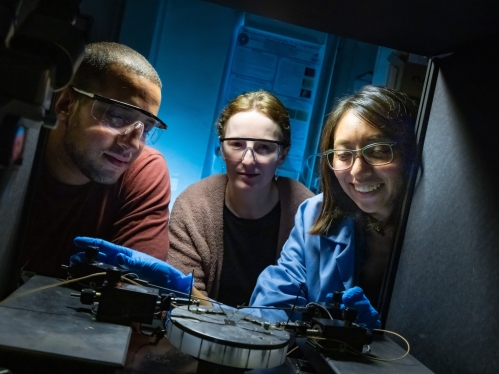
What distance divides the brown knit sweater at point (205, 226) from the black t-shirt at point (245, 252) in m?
0.02

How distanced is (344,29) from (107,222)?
0.86 m

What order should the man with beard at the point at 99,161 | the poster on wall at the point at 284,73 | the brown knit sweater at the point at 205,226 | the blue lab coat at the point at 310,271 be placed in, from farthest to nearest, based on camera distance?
the poster on wall at the point at 284,73 → the brown knit sweater at the point at 205,226 → the man with beard at the point at 99,161 → the blue lab coat at the point at 310,271

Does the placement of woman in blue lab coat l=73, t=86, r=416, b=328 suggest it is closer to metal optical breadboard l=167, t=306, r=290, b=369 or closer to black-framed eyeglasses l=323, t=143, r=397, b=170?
black-framed eyeglasses l=323, t=143, r=397, b=170

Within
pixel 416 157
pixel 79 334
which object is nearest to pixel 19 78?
pixel 79 334

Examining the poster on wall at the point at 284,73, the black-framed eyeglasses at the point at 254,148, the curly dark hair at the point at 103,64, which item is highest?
the poster on wall at the point at 284,73

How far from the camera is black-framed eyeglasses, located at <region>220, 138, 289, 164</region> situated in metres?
1.75

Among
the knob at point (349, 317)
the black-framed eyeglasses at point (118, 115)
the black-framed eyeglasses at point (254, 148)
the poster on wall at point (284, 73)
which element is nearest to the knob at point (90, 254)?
the knob at point (349, 317)

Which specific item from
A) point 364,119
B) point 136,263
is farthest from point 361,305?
point 364,119

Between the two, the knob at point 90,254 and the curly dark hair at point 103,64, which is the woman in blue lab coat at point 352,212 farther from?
the curly dark hair at point 103,64

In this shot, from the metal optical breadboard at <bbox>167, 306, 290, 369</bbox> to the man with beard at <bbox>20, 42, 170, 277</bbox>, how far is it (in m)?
0.75

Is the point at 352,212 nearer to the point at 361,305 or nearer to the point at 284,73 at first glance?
the point at 361,305

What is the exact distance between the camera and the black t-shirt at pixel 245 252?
66.5 inches

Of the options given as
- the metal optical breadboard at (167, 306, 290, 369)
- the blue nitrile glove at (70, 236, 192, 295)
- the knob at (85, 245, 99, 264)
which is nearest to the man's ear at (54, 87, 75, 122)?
the blue nitrile glove at (70, 236, 192, 295)

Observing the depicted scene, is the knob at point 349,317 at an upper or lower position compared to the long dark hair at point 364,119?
lower
